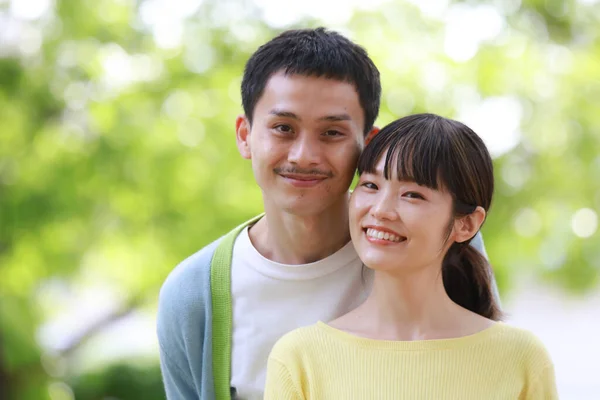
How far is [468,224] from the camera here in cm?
176

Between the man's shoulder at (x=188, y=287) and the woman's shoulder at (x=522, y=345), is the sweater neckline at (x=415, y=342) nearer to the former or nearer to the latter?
the woman's shoulder at (x=522, y=345)

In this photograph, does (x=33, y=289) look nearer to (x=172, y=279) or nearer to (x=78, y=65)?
(x=78, y=65)

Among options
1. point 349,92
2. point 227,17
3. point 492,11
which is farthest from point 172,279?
point 492,11

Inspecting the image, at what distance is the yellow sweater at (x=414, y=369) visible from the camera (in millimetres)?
1695

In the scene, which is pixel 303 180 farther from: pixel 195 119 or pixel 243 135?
pixel 195 119

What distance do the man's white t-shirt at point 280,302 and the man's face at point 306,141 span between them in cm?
18

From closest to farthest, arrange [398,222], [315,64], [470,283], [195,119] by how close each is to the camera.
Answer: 1. [398,222]
2. [315,64]
3. [470,283]
4. [195,119]

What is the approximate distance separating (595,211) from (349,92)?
138 inches

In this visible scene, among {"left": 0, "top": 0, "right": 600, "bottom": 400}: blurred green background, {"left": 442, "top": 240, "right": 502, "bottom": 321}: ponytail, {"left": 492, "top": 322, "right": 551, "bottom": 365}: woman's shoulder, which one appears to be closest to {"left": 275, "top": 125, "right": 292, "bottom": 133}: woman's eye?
{"left": 442, "top": 240, "right": 502, "bottom": 321}: ponytail

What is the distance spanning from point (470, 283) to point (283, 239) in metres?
0.45

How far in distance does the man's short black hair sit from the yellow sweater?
51cm

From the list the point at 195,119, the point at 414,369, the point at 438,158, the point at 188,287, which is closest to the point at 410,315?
the point at 414,369

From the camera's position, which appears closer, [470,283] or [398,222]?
[398,222]

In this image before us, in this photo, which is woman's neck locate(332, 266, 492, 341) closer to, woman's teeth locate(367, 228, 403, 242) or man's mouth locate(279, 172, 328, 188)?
woman's teeth locate(367, 228, 403, 242)
